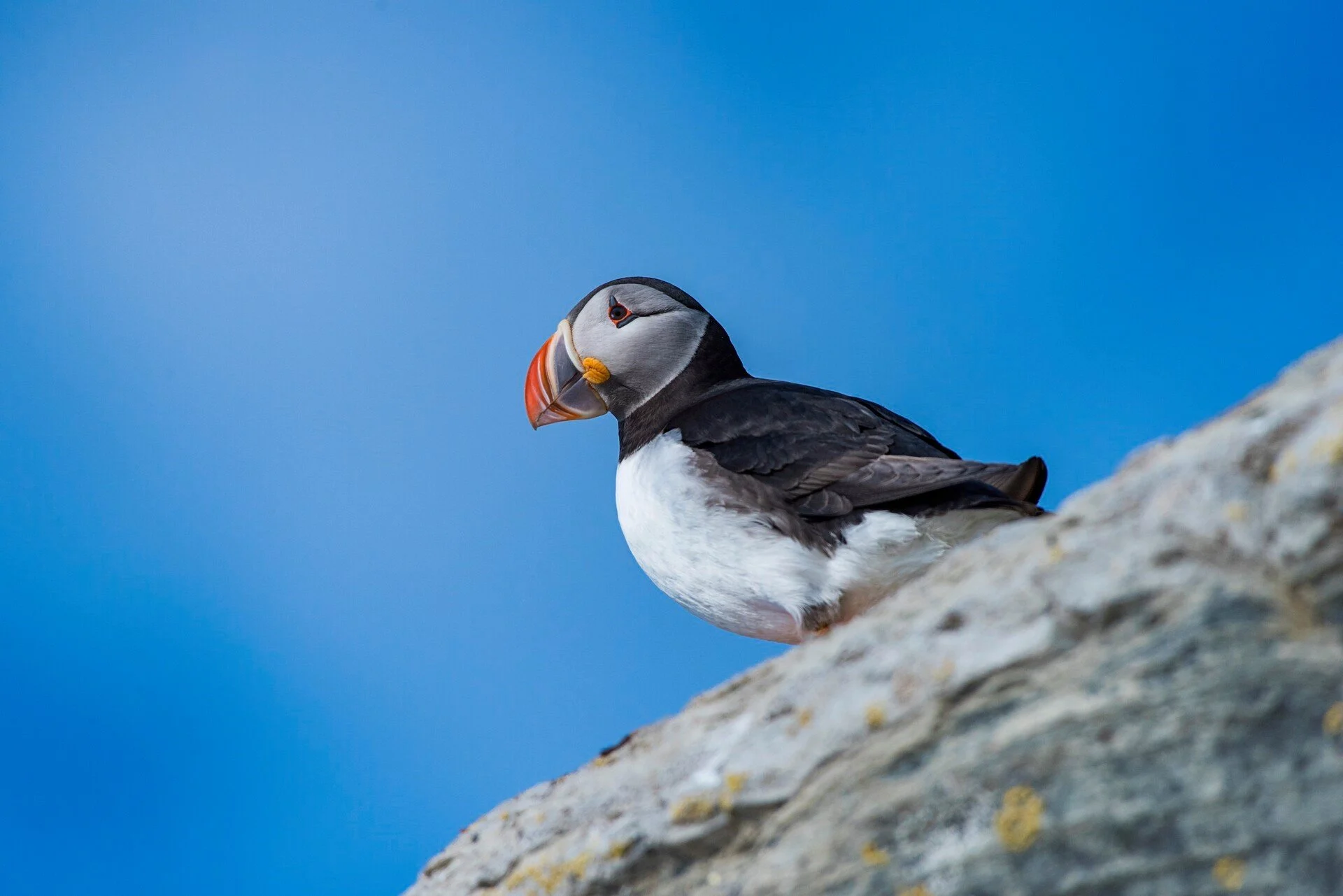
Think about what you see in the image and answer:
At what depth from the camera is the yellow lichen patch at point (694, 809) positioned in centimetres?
229

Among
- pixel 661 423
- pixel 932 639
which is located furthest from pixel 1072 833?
pixel 661 423

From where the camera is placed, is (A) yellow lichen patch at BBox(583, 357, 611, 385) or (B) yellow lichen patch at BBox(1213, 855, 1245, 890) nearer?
(B) yellow lichen patch at BBox(1213, 855, 1245, 890)

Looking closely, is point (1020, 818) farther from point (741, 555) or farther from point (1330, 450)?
point (741, 555)

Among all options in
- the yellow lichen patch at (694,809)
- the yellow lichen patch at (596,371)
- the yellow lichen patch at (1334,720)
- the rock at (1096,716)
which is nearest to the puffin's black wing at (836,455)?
the yellow lichen patch at (596,371)

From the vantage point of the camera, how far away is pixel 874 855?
6.37 ft

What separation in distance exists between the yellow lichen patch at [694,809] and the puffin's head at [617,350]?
103 inches

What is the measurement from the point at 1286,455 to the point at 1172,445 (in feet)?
1.23

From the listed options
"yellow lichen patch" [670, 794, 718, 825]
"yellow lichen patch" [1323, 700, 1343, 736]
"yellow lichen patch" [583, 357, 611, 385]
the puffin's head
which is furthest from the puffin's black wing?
"yellow lichen patch" [1323, 700, 1343, 736]

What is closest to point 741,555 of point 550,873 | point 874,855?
point 550,873

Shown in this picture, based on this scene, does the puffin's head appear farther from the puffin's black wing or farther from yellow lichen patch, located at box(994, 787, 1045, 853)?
yellow lichen patch, located at box(994, 787, 1045, 853)

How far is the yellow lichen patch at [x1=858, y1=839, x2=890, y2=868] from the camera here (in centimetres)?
193

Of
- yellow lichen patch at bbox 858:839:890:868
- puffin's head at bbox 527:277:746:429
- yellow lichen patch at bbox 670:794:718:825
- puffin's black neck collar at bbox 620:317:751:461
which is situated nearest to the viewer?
yellow lichen patch at bbox 858:839:890:868

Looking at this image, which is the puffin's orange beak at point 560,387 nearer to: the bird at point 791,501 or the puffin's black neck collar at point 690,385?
the puffin's black neck collar at point 690,385

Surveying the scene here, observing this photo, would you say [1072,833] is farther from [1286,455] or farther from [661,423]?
[661,423]
